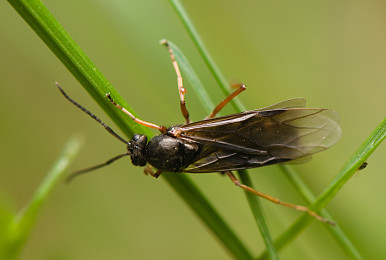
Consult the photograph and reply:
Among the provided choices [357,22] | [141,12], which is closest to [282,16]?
[357,22]

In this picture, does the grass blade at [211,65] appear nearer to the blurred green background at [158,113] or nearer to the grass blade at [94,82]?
the grass blade at [94,82]

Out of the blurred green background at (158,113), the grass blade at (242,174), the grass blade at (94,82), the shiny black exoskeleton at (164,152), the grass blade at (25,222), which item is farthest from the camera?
the blurred green background at (158,113)

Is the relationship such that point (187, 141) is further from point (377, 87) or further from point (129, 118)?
point (377, 87)

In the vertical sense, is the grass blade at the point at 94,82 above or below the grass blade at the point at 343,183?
above

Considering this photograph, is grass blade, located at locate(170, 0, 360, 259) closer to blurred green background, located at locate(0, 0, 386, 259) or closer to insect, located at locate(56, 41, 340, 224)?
insect, located at locate(56, 41, 340, 224)

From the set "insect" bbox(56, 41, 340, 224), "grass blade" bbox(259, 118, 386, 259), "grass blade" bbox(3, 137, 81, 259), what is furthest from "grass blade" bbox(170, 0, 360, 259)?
"grass blade" bbox(3, 137, 81, 259)

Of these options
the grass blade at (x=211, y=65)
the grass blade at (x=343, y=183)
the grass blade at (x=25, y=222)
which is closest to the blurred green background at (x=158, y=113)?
the grass blade at (x=211, y=65)

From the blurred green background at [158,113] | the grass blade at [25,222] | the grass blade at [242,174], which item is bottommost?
the blurred green background at [158,113]
